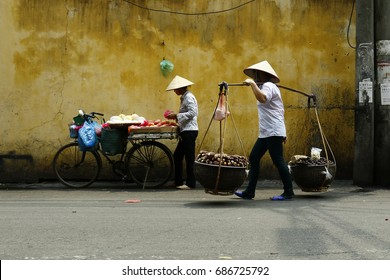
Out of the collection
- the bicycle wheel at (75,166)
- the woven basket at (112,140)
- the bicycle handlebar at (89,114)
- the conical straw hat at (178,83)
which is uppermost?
the conical straw hat at (178,83)

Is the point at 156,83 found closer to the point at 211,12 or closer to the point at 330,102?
the point at 211,12

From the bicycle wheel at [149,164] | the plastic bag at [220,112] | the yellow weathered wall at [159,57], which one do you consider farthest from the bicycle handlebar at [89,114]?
the plastic bag at [220,112]

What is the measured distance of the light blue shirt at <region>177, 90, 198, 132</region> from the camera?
10.1m

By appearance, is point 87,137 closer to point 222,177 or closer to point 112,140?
point 112,140

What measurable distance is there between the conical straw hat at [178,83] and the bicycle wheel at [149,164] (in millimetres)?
1080

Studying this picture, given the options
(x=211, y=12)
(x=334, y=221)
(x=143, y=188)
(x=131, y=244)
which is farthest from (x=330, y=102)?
(x=131, y=244)

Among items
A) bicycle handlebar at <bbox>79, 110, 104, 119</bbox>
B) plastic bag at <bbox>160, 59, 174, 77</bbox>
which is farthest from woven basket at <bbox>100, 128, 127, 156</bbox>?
plastic bag at <bbox>160, 59, 174, 77</bbox>

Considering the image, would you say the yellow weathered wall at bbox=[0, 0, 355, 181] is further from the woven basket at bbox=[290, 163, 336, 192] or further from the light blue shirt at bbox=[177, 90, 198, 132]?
the woven basket at bbox=[290, 163, 336, 192]

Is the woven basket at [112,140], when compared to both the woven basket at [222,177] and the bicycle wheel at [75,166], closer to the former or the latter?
the bicycle wheel at [75,166]

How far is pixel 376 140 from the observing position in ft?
33.9

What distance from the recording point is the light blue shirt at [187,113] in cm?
1012

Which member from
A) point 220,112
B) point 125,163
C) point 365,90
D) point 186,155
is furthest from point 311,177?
point 125,163

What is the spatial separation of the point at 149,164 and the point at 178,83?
164cm

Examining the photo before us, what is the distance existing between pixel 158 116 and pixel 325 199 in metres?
3.83
